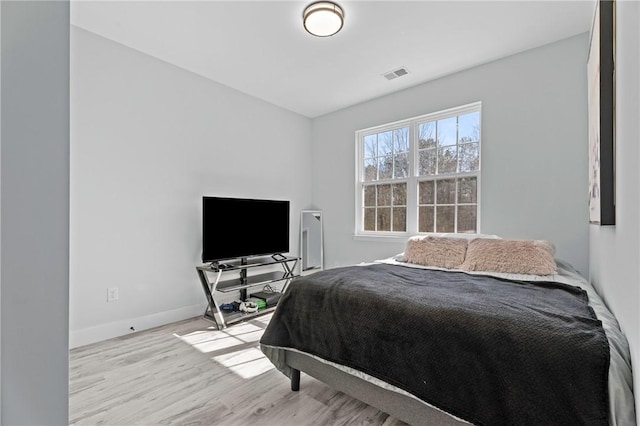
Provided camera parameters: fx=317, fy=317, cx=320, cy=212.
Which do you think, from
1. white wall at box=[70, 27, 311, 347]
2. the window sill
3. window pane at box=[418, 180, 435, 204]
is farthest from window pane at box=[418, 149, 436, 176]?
white wall at box=[70, 27, 311, 347]

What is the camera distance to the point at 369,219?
14.0 feet

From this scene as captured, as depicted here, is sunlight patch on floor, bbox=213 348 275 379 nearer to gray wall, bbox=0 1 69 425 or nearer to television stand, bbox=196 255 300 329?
television stand, bbox=196 255 300 329

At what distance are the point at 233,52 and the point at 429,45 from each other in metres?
1.83

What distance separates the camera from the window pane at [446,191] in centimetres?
352

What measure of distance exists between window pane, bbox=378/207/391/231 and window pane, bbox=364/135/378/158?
0.77 meters

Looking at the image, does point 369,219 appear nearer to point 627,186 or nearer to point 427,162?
point 427,162

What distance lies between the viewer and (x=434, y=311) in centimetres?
144

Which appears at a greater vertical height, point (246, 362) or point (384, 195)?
point (384, 195)

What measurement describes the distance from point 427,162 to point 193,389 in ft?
10.5

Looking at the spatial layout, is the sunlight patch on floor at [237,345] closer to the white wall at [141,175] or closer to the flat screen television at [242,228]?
the white wall at [141,175]

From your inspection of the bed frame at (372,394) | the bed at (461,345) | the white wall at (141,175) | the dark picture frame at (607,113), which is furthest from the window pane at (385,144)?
the bed frame at (372,394)

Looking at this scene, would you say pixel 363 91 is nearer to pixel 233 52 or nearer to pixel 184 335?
pixel 233 52

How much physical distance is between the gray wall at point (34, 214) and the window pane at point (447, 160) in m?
3.57

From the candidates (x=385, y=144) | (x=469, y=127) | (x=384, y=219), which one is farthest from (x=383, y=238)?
(x=469, y=127)
